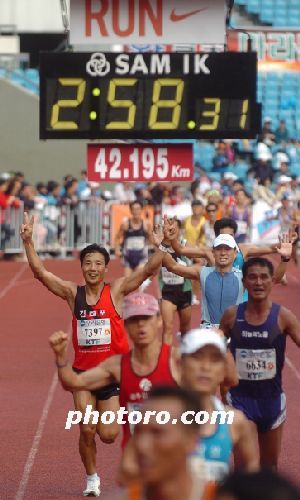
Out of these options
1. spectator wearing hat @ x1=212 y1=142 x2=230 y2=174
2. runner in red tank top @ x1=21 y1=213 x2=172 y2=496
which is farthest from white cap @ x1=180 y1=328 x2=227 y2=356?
spectator wearing hat @ x1=212 y1=142 x2=230 y2=174

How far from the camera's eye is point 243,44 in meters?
40.3

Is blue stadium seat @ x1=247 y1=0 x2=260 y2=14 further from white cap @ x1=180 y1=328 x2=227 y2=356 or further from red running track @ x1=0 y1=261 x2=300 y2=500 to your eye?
white cap @ x1=180 y1=328 x2=227 y2=356

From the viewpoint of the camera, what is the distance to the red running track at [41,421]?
1017 centimetres

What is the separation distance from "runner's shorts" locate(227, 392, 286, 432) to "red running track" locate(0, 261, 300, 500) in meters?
1.35

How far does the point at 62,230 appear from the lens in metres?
30.8

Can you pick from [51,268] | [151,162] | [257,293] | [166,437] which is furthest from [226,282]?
[51,268]

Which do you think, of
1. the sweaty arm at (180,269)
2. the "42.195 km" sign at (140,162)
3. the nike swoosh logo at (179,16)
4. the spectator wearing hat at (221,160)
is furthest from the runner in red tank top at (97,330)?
the spectator wearing hat at (221,160)

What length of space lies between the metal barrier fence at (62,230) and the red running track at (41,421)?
7.93 m

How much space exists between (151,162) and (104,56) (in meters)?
1.27

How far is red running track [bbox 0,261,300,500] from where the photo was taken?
1017 cm

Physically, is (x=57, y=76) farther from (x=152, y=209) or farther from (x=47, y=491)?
(x=152, y=209)

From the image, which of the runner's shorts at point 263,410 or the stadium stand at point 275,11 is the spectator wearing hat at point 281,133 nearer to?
the stadium stand at point 275,11

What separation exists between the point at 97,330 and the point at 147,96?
17.5 ft

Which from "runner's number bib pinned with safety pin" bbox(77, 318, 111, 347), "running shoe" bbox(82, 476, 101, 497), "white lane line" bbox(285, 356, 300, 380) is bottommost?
"white lane line" bbox(285, 356, 300, 380)
